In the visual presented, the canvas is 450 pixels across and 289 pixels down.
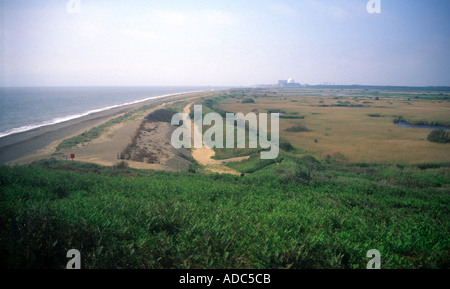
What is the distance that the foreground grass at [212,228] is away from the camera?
13.3 feet

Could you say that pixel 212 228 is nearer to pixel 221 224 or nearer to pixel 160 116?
pixel 221 224

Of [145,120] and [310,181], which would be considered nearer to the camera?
[310,181]

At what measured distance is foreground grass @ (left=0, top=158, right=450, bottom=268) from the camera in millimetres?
4062

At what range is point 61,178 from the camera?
33.2 ft

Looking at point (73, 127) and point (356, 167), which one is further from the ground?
point (73, 127)

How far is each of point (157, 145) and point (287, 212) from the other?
69.1 feet

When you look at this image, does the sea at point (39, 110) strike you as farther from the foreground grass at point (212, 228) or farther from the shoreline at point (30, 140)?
the foreground grass at point (212, 228)

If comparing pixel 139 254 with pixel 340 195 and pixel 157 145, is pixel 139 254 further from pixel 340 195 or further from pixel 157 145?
pixel 157 145

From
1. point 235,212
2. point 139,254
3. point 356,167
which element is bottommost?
point 356,167
